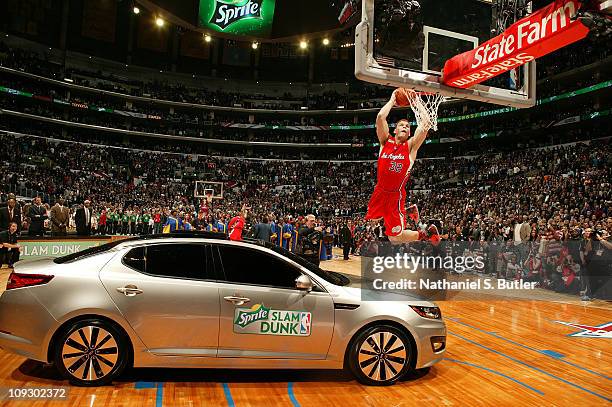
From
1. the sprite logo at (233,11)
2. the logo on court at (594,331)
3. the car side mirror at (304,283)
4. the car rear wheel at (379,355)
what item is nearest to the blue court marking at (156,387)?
the car side mirror at (304,283)

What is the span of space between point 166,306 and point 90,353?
771 millimetres

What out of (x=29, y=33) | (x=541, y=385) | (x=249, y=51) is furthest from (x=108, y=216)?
(x=249, y=51)

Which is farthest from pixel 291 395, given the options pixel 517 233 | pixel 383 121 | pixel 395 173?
pixel 517 233

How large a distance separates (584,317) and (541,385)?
4.57 meters

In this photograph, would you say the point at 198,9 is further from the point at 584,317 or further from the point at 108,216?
the point at 584,317

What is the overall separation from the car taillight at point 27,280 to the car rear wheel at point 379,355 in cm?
294

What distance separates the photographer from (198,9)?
31.4 meters

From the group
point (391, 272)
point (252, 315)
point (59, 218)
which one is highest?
point (59, 218)

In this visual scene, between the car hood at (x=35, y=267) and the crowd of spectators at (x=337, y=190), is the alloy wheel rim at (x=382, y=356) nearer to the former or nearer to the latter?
the car hood at (x=35, y=267)

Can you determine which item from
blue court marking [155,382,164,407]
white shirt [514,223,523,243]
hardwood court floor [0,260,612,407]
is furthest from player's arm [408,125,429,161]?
white shirt [514,223,523,243]

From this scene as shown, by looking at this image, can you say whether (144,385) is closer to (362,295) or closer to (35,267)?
(35,267)

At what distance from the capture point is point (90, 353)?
393cm

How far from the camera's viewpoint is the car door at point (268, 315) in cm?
409

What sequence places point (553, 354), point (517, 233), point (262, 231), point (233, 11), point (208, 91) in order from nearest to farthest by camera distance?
point (553, 354), point (517, 233), point (262, 231), point (233, 11), point (208, 91)
